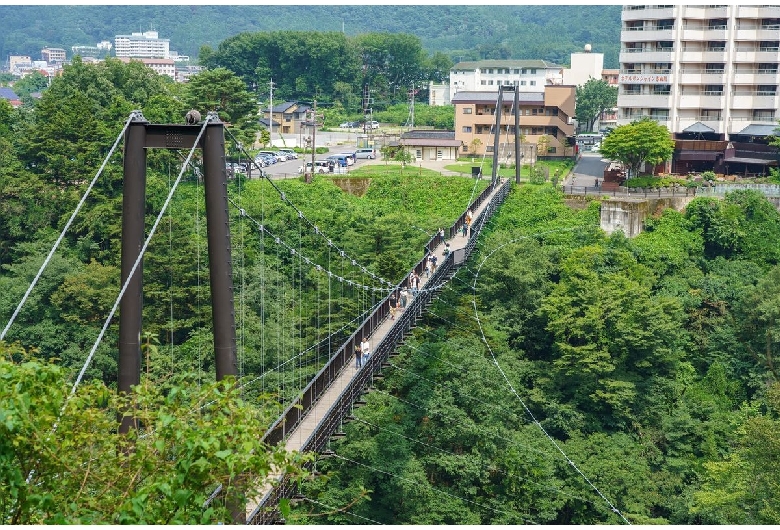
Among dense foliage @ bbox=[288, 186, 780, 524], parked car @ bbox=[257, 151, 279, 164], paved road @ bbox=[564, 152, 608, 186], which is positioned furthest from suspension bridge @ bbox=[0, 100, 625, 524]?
parked car @ bbox=[257, 151, 279, 164]

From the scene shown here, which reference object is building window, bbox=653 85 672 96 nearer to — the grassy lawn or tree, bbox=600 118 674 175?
tree, bbox=600 118 674 175

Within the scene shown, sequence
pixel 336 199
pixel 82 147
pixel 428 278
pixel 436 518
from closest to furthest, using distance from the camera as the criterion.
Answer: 1. pixel 436 518
2. pixel 428 278
3. pixel 82 147
4. pixel 336 199

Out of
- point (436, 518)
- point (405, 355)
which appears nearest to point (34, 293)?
point (405, 355)

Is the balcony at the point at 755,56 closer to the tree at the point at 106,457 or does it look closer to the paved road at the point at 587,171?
the paved road at the point at 587,171

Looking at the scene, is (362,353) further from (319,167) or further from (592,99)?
(592,99)

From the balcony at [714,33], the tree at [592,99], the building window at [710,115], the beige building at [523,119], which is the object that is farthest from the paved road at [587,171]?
the tree at [592,99]

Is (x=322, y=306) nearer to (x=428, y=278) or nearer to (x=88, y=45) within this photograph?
(x=428, y=278)
